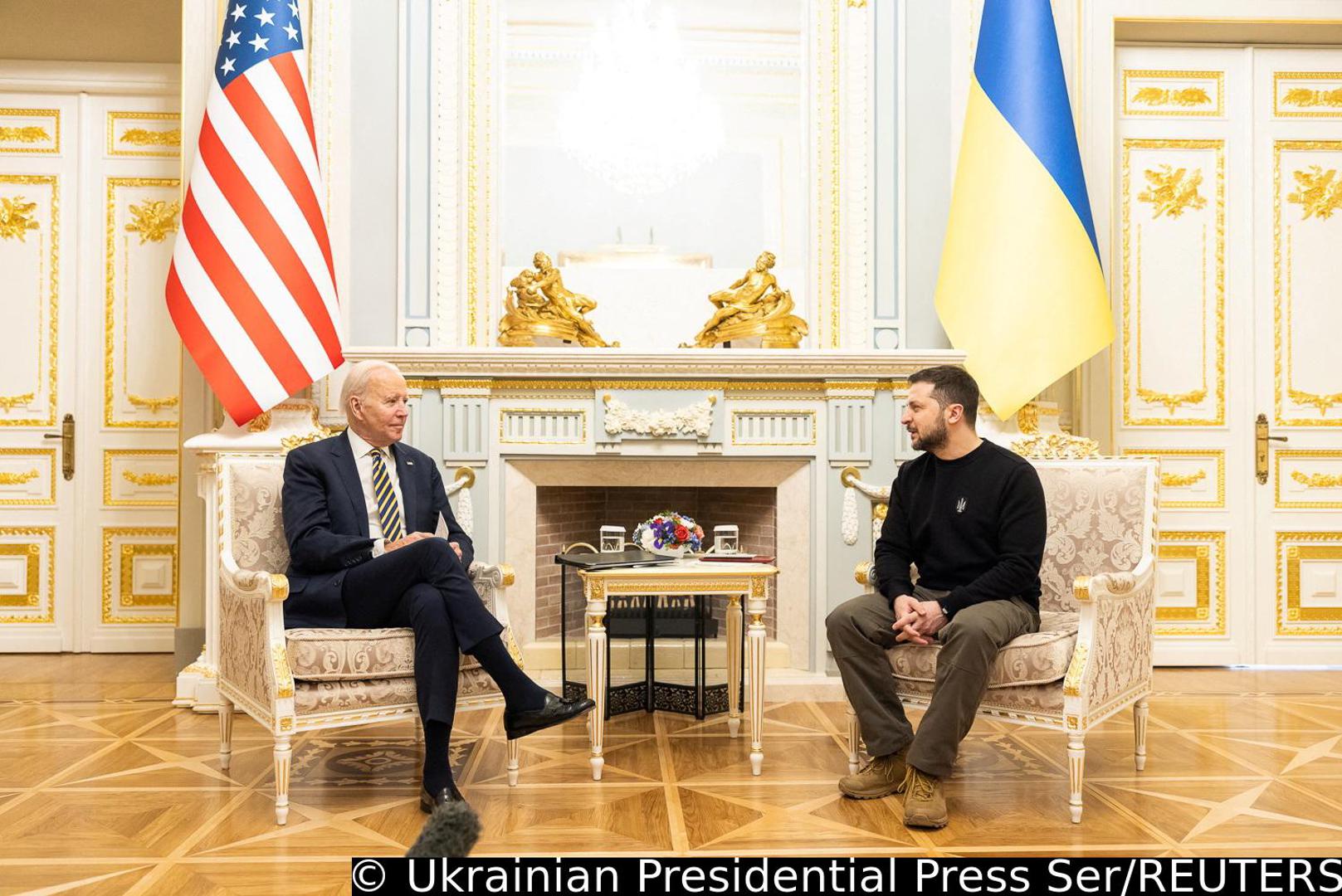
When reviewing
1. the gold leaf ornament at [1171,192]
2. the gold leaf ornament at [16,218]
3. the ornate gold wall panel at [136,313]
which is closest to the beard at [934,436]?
the gold leaf ornament at [1171,192]

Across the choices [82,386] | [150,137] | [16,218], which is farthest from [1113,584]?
[16,218]

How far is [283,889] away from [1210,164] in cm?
475

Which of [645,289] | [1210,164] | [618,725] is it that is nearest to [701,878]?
[618,725]

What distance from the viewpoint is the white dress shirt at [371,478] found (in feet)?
10.2

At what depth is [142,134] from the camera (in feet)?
16.7

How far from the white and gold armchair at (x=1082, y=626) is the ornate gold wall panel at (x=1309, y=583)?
208 cm

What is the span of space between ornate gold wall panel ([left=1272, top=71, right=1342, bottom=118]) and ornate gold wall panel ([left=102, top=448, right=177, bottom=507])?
17.9 ft

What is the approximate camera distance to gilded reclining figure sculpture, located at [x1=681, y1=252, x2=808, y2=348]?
444 cm

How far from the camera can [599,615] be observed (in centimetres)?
317

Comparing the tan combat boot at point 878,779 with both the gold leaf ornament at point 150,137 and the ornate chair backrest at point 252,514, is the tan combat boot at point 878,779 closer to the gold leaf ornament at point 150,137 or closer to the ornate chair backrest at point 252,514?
the ornate chair backrest at point 252,514

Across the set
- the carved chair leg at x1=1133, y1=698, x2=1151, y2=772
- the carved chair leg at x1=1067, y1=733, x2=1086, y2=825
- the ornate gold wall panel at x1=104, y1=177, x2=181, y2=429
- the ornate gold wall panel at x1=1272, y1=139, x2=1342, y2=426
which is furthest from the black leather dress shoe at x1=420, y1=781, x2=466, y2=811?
the ornate gold wall panel at x1=1272, y1=139, x2=1342, y2=426

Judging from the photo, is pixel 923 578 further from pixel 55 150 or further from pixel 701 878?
pixel 55 150

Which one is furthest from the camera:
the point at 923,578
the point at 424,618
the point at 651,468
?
the point at 651,468

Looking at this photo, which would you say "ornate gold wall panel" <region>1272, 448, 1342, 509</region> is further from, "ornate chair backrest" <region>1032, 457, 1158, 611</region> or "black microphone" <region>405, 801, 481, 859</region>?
"black microphone" <region>405, 801, 481, 859</region>
